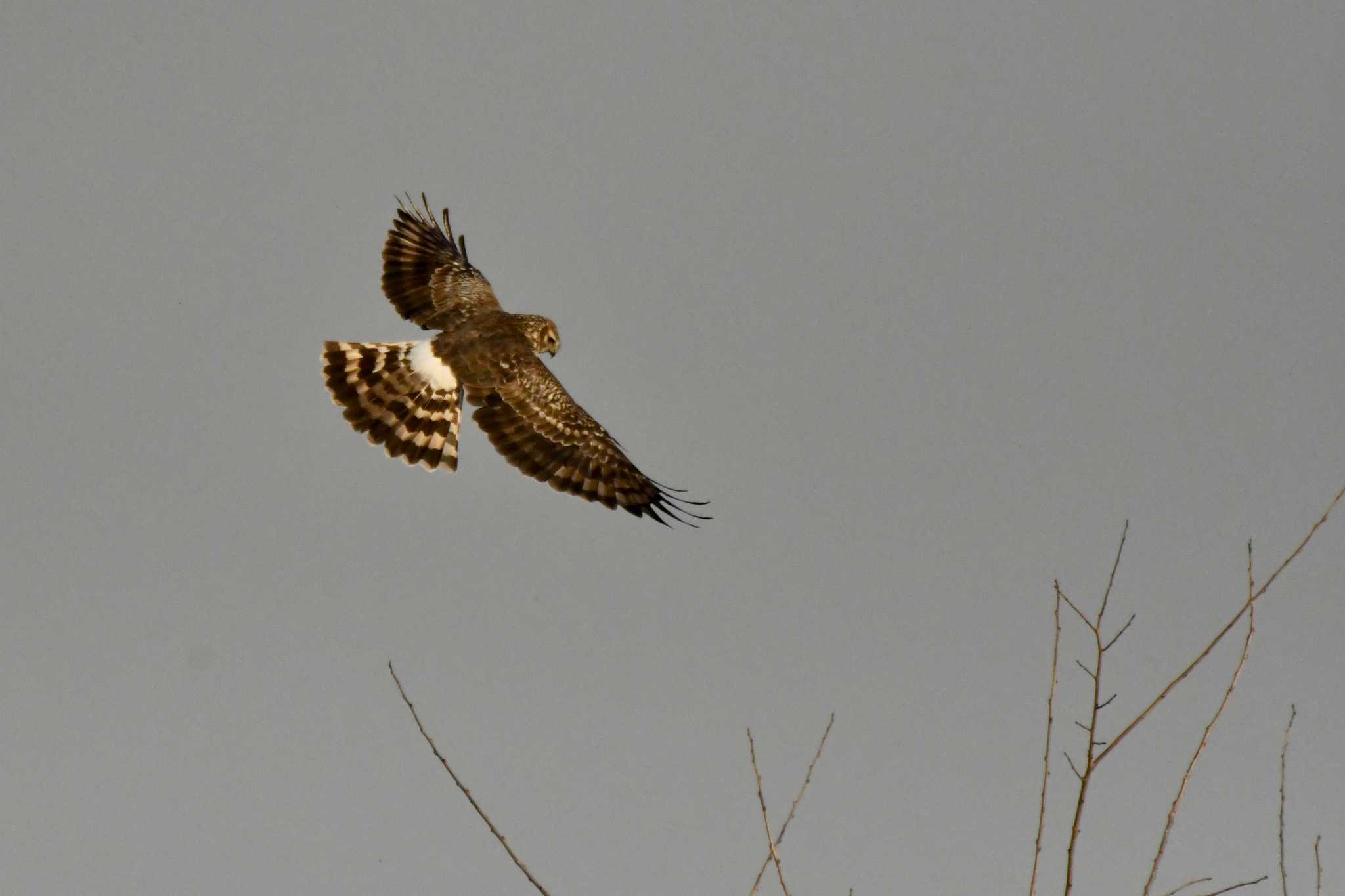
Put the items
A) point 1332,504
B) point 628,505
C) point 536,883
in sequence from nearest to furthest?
point 536,883 < point 1332,504 < point 628,505

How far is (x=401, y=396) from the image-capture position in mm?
10078

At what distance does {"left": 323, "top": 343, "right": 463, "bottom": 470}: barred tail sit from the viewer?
10070 millimetres

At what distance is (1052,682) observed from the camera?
4285 millimetres

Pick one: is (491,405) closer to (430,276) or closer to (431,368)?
(431,368)

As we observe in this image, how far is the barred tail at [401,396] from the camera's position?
10.1 meters

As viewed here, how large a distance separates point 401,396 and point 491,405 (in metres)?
0.63

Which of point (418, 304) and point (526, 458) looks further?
point (418, 304)

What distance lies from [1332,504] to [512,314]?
6865 millimetres

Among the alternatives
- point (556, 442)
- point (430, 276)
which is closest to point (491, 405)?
point (556, 442)

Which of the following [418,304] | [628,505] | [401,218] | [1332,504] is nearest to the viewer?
[1332,504]

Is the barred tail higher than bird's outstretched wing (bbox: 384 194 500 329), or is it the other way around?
bird's outstretched wing (bbox: 384 194 500 329)

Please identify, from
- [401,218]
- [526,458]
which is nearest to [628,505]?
[526,458]

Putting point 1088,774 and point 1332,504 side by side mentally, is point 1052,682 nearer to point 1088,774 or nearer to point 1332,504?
point 1088,774

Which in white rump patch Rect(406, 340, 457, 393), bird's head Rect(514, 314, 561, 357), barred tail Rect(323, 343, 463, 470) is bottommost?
barred tail Rect(323, 343, 463, 470)
